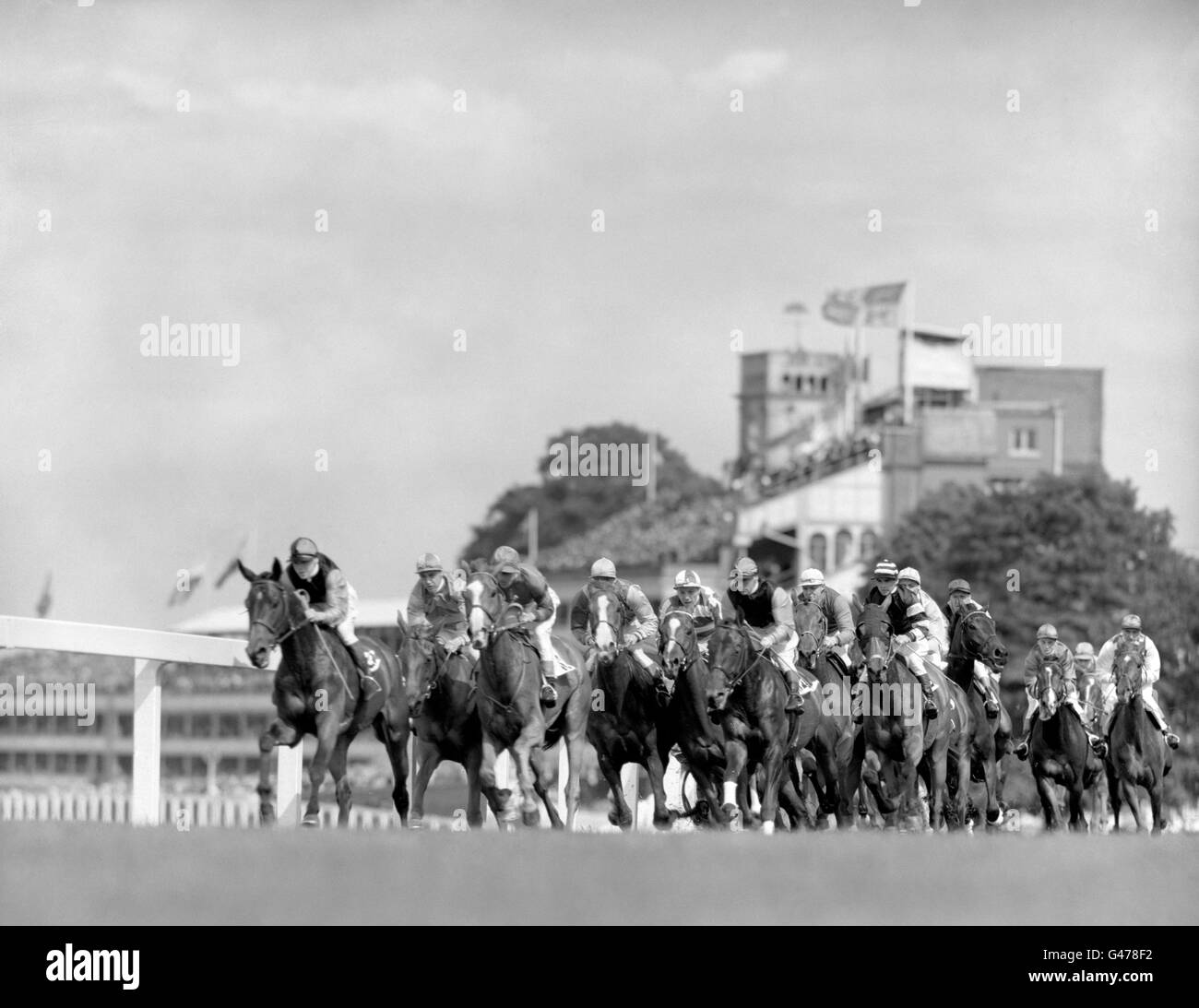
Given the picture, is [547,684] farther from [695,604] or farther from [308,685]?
[308,685]

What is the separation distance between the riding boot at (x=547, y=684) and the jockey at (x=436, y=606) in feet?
2.51

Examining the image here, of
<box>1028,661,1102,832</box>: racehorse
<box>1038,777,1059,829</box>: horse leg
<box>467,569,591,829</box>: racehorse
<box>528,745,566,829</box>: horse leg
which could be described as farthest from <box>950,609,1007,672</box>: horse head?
<box>528,745,566,829</box>: horse leg

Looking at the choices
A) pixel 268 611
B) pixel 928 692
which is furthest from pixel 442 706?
pixel 928 692

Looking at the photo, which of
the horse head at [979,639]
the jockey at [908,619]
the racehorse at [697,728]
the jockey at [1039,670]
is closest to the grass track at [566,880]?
the racehorse at [697,728]

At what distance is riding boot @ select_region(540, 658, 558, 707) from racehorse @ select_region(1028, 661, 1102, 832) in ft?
18.9

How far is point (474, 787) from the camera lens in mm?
25078

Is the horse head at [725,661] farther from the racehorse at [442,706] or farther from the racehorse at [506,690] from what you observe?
the racehorse at [442,706]

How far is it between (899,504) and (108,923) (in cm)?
A: 10722

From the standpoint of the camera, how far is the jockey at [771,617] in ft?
80.4

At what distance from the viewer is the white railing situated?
23562mm

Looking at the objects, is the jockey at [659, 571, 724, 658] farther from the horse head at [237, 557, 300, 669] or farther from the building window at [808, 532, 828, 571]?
the building window at [808, 532, 828, 571]
